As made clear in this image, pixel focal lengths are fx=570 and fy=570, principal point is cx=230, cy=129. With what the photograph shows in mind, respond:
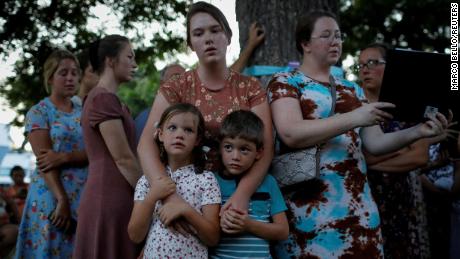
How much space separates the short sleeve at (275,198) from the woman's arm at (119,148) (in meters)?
0.97

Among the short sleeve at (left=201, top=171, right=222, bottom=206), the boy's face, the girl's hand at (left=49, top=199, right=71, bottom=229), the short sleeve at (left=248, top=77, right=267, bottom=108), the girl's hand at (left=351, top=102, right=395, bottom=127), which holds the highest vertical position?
the short sleeve at (left=248, top=77, right=267, bottom=108)

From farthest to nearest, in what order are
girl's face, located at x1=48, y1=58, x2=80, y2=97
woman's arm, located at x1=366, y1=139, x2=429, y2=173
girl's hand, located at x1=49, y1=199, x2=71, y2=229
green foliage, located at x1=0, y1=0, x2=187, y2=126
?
green foliage, located at x1=0, y1=0, x2=187, y2=126 < girl's face, located at x1=48, y1=58, x2=80, y2=97 < girl's hand, located at x1=49, y1=199, x2=71, y2=229 < woman's arm, located at x1=366, y1=139, x2=429, y2=173

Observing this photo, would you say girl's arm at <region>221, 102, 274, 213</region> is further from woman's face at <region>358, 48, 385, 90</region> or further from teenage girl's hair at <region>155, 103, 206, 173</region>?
woman's face at <region>358, 48, 385, 90</region>

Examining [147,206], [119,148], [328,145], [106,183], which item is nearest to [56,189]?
[106,183]

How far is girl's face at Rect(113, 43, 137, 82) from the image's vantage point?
3.88m

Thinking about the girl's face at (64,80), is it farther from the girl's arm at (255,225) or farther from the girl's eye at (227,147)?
the girl's arm at (255,225)

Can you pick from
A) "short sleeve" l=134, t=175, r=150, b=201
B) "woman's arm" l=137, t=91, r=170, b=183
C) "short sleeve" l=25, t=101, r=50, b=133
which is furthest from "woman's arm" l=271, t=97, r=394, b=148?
"short sleeve" l=25, t=101, r=50, b=133

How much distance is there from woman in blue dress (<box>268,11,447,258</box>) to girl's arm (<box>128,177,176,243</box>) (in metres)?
0.68

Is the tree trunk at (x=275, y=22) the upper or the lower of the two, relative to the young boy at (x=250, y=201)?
upper

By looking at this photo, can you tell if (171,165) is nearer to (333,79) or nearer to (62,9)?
(333,79)

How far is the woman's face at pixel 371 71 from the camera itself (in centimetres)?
431

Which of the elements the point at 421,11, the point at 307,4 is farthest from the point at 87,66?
the point at 421,11

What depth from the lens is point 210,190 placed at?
278 cm

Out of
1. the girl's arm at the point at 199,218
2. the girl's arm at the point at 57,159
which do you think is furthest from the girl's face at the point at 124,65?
the girl's arm at the point at 199,218
